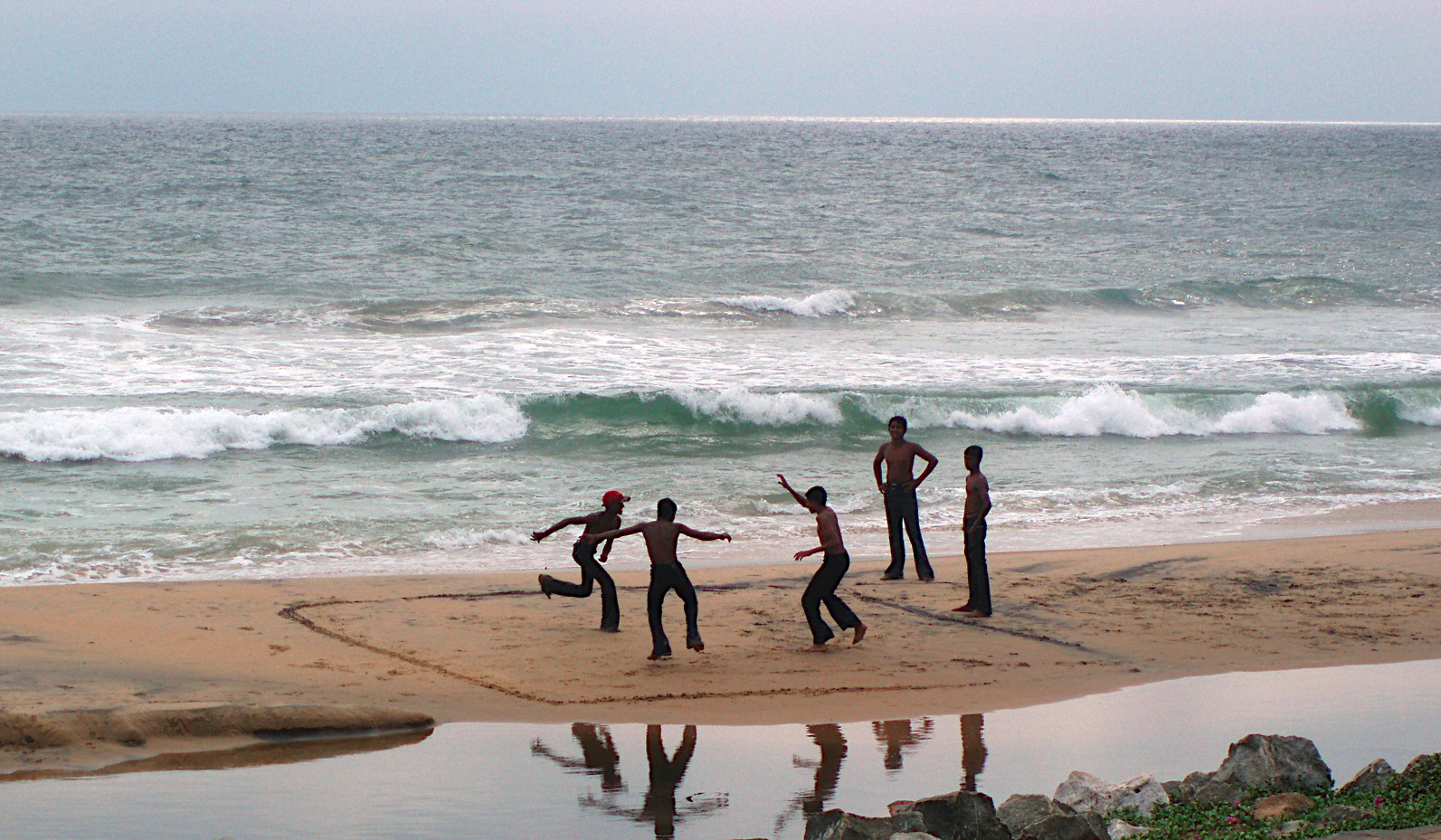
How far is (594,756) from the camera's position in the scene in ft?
24.9

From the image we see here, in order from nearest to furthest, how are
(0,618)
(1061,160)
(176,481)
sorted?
(0,618)
(176,481)
(1061,160)

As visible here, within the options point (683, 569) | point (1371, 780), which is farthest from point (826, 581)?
point (1371, 780)

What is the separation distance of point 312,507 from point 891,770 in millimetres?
9745

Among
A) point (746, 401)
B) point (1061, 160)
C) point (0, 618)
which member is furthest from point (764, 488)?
point (1061, 160)

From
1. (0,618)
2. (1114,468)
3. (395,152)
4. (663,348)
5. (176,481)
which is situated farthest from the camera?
(395,152)

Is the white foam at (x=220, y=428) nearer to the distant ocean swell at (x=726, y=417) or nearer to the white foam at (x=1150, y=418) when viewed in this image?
the distant ocean swell at (x=726, y=417)

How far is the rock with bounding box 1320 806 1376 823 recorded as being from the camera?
6047 millimetres

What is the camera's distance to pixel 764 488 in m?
17.0

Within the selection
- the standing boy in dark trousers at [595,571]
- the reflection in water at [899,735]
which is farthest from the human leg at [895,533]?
the reflection in water at [899,735]

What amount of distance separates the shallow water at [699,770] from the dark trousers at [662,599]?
1274 millimetres

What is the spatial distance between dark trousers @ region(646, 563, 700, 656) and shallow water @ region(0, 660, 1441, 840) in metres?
1.27

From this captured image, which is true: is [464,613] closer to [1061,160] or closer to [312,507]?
[312,507]

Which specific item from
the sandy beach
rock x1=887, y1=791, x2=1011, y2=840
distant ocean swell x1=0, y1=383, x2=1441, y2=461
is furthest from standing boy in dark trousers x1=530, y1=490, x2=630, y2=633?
distant ocean swell x1=0, y1=383, x2=1441, y2=461

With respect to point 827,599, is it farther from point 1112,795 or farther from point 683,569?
point 1112,795
